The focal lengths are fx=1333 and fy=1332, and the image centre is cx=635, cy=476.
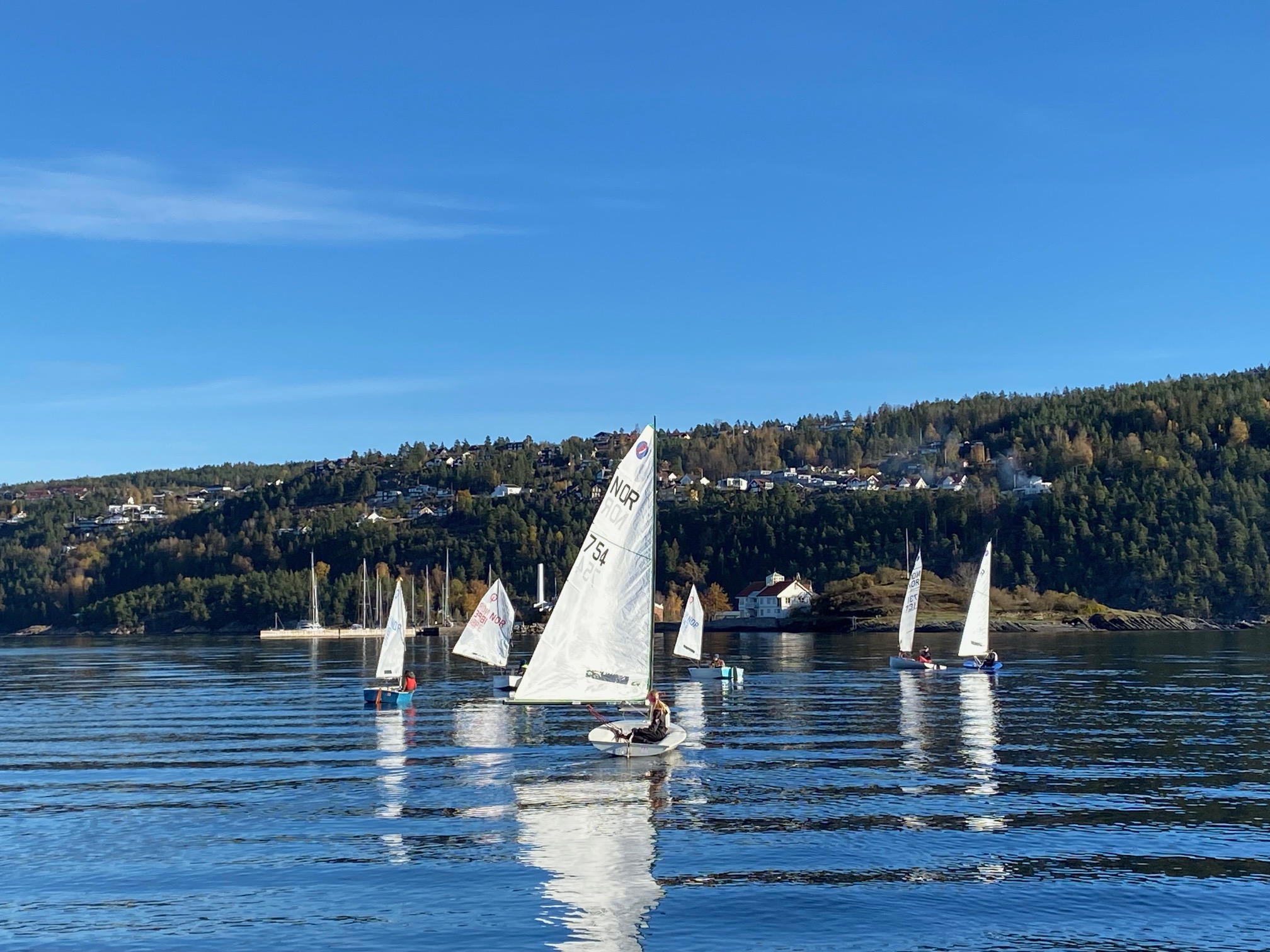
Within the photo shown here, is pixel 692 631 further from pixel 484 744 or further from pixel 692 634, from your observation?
pixel 484 744

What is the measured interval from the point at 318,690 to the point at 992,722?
49713 millimetres

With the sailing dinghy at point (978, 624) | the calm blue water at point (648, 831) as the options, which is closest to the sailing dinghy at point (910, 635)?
the sailing dinghy at point (978, 624)

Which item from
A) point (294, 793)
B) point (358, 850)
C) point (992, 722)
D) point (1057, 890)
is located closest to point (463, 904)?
point (358, 850)

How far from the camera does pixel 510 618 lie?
320ft

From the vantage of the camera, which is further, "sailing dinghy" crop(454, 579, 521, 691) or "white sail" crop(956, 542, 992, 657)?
"white sail" crop(956, 542, 992, 657)

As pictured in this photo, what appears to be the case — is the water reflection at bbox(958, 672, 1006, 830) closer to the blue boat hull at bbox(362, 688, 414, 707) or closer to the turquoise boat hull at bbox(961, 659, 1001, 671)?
the turquoise boat hull at bbox(961, 659, 1001, 671)

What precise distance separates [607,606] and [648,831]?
33.7 ft

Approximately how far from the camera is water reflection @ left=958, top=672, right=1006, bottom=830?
1550 inches

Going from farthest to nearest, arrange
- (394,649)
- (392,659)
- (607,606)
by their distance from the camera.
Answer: (394,649) → (392,659) → (607,606)

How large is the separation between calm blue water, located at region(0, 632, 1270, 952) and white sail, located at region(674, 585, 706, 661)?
38523 mm

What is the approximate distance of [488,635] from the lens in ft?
305

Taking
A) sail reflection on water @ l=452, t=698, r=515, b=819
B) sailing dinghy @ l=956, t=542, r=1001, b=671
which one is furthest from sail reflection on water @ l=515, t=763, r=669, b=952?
sailing dinghy @ l=956, t=542, r=1001, b=671

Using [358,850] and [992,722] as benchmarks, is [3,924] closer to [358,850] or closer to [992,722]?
[358,850]

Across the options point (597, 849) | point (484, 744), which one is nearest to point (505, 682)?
point (484, 744)
